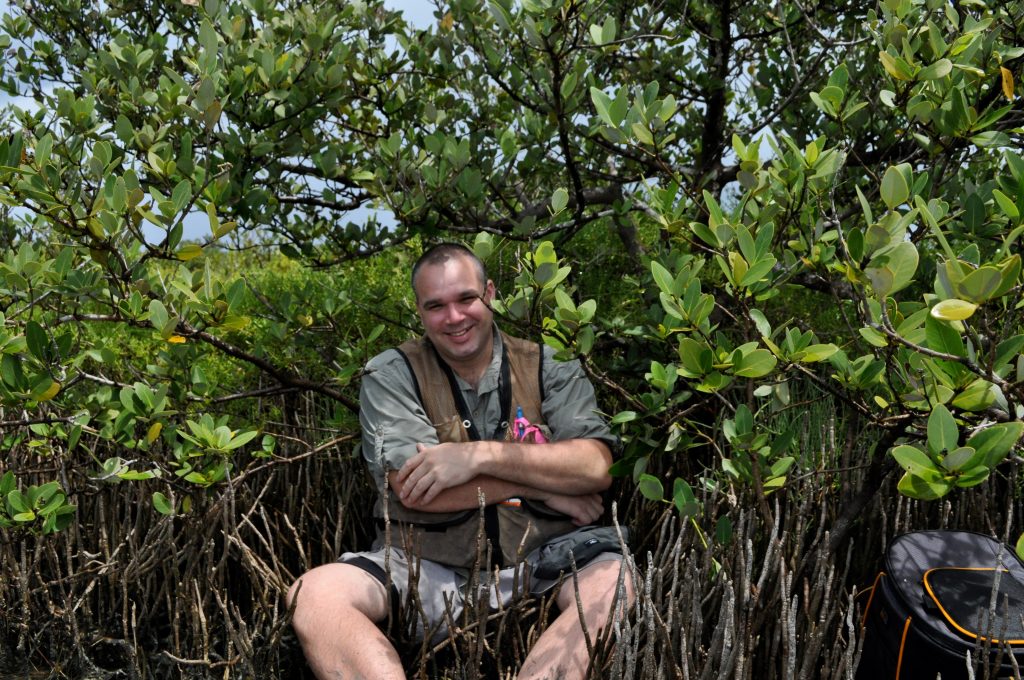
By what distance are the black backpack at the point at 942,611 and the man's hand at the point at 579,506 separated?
88cm

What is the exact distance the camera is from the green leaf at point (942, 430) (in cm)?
164

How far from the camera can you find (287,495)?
3.37 meters

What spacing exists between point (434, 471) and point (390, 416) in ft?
0.89

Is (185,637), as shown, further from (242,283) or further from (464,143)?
(464,143)

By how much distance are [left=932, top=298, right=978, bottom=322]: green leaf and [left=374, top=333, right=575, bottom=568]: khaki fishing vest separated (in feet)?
5.17

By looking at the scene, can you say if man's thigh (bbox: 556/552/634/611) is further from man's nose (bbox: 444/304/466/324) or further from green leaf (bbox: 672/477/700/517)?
man's nose (bbox: 444/304/466/324)

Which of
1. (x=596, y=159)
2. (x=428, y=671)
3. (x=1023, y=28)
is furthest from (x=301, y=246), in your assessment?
(x=1023, y=28)

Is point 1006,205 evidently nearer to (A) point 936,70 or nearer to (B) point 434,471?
(A) point 936,70

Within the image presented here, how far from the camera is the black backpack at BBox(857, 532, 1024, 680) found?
6.57 feet

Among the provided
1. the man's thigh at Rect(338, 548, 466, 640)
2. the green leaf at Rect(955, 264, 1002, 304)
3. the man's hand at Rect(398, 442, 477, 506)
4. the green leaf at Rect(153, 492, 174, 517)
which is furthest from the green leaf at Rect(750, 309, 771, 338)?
the green leaf at Rect(153, 492, 174, 517)

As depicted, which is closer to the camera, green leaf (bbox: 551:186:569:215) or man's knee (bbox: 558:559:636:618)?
man's knee (bbox: 558:559:636:618)

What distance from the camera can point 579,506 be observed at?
2861 millimetres

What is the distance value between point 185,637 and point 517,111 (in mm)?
2460

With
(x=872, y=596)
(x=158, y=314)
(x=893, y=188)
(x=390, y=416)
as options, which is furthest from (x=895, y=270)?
(x=158, y=314)
